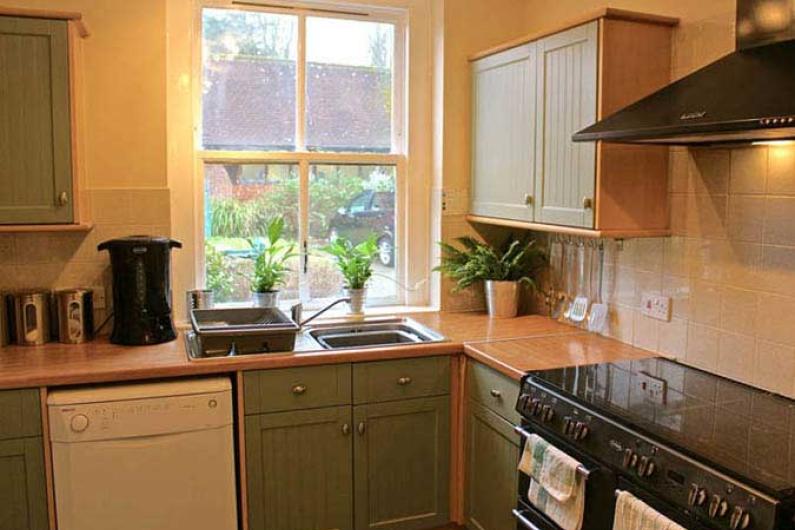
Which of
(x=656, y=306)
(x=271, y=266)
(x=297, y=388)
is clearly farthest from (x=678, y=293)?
(x=271, y=266)

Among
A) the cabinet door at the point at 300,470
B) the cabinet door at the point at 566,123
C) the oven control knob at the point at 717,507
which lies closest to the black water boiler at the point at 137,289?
the cabinet door at the point at 300,470

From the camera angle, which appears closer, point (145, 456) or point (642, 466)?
point (642, 466)

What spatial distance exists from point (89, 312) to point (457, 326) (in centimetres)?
155

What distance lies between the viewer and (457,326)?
3209 millimetres

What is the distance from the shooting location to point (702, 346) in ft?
8.11

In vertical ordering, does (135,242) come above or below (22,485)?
above

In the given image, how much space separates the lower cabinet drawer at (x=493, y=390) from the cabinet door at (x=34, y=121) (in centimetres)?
169

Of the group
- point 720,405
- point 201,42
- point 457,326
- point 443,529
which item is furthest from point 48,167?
point 720,405

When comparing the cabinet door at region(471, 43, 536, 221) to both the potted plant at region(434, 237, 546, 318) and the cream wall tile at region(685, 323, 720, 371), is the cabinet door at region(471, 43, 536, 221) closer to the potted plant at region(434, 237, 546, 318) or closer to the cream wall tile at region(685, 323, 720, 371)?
the potted plant at region(434, 237, 546, 318)

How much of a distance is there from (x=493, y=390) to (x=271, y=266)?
1.22 m

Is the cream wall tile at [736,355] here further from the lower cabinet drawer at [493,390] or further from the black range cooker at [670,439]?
the lower cabinet drawer at [493,390]

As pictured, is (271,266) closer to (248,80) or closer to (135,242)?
(135,242)

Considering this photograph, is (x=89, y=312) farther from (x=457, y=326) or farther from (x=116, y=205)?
(x=457, y=326)

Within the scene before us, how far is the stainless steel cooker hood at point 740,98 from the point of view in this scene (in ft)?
5.47
